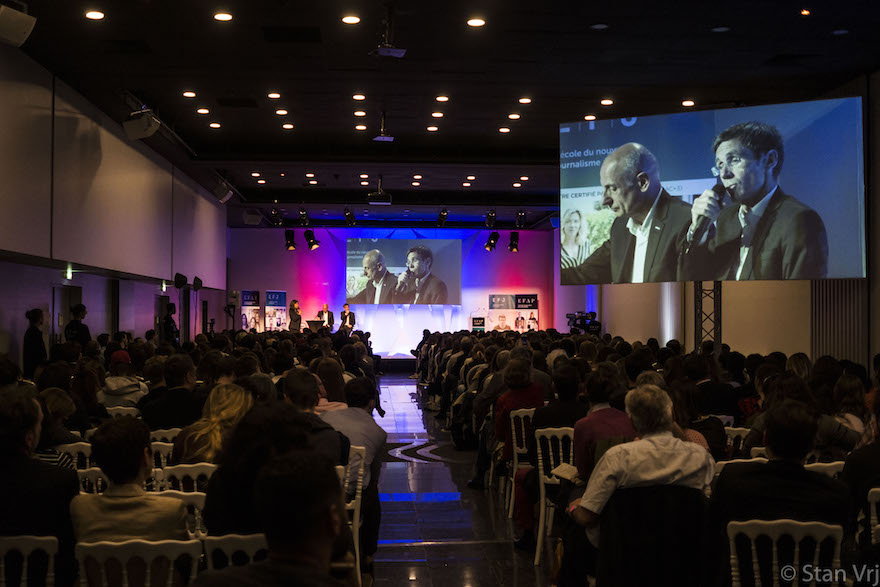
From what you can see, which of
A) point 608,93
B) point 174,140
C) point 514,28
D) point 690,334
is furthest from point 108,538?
point 690,334

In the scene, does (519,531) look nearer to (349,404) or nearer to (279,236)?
(349,404)

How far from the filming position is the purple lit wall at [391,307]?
24250 mm

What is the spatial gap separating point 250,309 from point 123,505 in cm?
2174

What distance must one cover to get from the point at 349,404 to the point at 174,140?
9051mm

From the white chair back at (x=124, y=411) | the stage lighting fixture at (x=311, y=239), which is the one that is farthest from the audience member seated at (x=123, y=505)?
the stage lighting fixture at (x=311, y=239)

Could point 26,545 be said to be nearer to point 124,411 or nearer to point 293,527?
point 293,527

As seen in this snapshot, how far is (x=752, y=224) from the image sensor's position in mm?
9516

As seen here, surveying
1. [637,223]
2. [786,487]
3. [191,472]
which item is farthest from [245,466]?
[637,223]

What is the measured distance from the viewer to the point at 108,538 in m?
2.62

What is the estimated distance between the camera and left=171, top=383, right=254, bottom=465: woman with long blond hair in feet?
12.2

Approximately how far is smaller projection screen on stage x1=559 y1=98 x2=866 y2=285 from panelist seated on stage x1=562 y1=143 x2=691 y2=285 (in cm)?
1

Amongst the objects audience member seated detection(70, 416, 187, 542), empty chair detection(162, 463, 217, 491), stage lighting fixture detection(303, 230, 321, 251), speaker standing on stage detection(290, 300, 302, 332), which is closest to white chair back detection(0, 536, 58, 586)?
audience member seated detection(70, 416, 187, 542)

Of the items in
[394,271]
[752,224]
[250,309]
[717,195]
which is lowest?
[250,309]

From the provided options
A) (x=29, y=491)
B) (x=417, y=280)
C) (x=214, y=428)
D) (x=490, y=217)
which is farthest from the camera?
(x=417, y=280)
